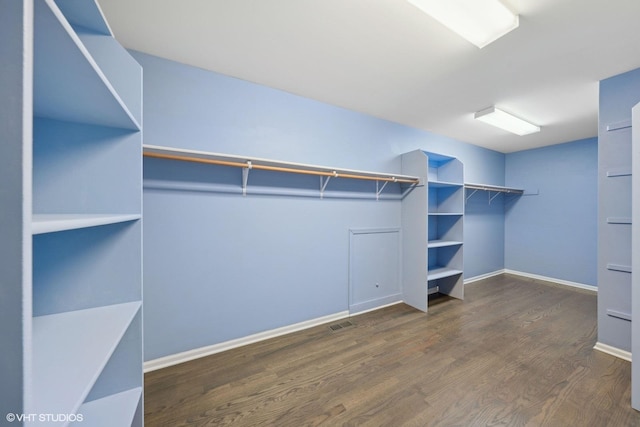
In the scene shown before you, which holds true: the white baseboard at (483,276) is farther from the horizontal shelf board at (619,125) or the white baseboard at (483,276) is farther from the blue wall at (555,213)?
the horizontal shelf board at (619,125)

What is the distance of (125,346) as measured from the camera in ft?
3.37

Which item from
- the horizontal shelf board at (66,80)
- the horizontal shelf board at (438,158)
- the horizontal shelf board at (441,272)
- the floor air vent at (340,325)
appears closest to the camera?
the horizontal shelf board at (66,80)

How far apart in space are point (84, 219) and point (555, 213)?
5.83 m

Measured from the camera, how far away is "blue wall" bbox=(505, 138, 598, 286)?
3637 millimetres

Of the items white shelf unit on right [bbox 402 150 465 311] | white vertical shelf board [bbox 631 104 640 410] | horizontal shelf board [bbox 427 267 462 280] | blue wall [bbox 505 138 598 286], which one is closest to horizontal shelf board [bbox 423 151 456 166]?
white shelf unit on right [bbox 402 150 465 311]

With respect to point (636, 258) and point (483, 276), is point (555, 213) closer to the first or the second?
point (483, 276)

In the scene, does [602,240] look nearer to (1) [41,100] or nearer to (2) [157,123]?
(1) [41,100]

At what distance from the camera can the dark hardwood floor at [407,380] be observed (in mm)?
1413

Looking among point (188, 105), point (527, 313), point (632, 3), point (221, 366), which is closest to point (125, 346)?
point (221, 366)

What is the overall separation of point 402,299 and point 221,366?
2251 mm

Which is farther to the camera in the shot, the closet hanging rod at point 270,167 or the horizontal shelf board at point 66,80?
the closet hanging rod at point 270,167

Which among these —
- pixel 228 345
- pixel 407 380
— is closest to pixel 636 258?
pixel 407 380

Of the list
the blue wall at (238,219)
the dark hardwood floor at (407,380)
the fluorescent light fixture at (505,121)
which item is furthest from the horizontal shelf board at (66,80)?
the fluorescent light fixture at (505,121)

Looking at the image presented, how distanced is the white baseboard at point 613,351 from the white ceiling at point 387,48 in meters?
2.36
